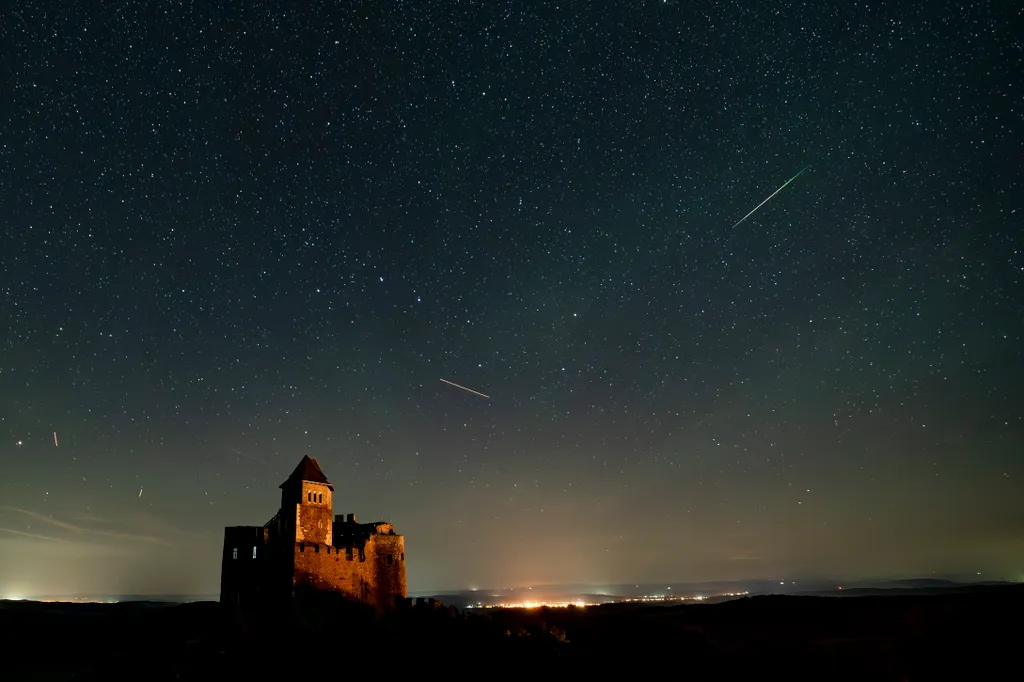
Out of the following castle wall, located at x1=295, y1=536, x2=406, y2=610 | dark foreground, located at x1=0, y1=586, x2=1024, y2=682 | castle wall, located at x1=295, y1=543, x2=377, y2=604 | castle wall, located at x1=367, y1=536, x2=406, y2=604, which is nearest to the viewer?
dark foreground, located at x1=0, y1=586, x2=1024, y2=682

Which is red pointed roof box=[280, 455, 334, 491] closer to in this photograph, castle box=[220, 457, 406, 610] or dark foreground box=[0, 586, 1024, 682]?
castle box=[220, 457, 406, 610]

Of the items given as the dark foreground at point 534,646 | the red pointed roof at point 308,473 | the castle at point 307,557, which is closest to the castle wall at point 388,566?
the castle at point 307,557

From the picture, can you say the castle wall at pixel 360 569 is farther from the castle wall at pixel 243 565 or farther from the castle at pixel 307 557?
the castle wall at pixel 243 565

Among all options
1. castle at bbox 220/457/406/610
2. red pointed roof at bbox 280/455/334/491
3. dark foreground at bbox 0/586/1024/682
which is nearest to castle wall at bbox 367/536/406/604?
castle at bbox 220/457/406/610

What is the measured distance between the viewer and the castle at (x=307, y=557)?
130 feet

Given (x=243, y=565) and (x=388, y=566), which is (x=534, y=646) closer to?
(x=388, y=566)

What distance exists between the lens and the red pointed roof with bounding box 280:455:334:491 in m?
44.4

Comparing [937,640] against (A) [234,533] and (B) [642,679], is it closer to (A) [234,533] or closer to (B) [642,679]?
(B) [642,679]

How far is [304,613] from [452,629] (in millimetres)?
11475

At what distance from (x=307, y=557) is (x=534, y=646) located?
58.3ft

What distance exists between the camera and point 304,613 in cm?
3831

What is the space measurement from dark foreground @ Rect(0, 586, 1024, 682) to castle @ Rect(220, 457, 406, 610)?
1.92m

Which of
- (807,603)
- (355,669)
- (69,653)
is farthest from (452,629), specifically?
(807,603)

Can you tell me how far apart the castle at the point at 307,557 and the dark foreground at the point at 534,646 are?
1.92 m
